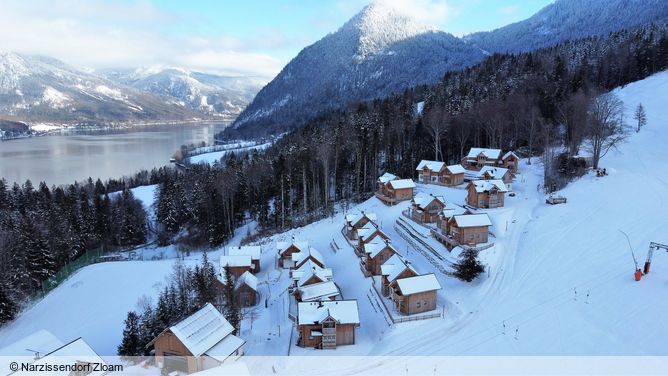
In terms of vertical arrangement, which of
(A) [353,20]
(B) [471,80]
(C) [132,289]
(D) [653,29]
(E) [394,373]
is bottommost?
(C) [132,289]

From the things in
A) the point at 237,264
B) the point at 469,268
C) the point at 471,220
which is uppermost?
the point at 471,220

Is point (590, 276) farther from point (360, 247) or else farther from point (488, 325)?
point (360, 247)

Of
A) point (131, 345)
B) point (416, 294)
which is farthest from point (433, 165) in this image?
point (131, 345)

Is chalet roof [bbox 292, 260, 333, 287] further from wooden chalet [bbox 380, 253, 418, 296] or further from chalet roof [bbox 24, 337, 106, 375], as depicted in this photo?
chalet roof [bbox 24, 337, 106, 375]

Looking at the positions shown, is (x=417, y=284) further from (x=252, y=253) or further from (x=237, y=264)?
(x=252, y=253)

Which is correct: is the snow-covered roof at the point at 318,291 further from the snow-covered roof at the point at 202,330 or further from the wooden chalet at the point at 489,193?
the wooden chalet at the point at 489,193

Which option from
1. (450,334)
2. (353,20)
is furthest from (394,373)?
(353,20)
